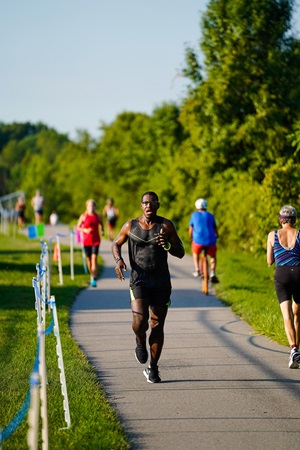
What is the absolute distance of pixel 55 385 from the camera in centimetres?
872

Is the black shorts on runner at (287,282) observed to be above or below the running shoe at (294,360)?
above

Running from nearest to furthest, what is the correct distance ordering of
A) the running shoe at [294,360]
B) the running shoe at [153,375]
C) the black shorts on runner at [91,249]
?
the running shoe at [153,375]
the running shoe at [294,360]
the black shorts on runner at [91,249]

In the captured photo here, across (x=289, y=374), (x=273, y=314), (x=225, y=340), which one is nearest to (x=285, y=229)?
(x=289, y=374)

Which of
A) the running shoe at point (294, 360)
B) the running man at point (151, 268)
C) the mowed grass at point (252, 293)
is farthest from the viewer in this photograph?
the mowed grass at point (252, 293)

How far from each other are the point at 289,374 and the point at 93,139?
275ft

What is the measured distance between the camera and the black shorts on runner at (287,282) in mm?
10039

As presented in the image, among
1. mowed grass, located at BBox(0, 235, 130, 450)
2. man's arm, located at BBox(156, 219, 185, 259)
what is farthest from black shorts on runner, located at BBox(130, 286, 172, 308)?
mowed grass, located at BBox(0, 235, 130, 450)

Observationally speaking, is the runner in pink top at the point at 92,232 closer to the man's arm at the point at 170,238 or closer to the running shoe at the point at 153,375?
the man's arm at the point at 170,238

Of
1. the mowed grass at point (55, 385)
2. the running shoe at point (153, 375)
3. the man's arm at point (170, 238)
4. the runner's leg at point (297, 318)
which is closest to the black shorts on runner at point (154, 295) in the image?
the man's arm at point (170, 238)

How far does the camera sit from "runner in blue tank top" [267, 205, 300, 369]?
10.1 meters

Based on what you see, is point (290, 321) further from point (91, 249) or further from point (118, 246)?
point (91, 249)

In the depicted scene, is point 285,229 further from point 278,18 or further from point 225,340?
point 278,18

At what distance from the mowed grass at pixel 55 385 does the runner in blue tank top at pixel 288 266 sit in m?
2.19

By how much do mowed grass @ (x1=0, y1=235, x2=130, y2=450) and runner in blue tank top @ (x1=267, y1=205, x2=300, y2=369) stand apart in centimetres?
219
